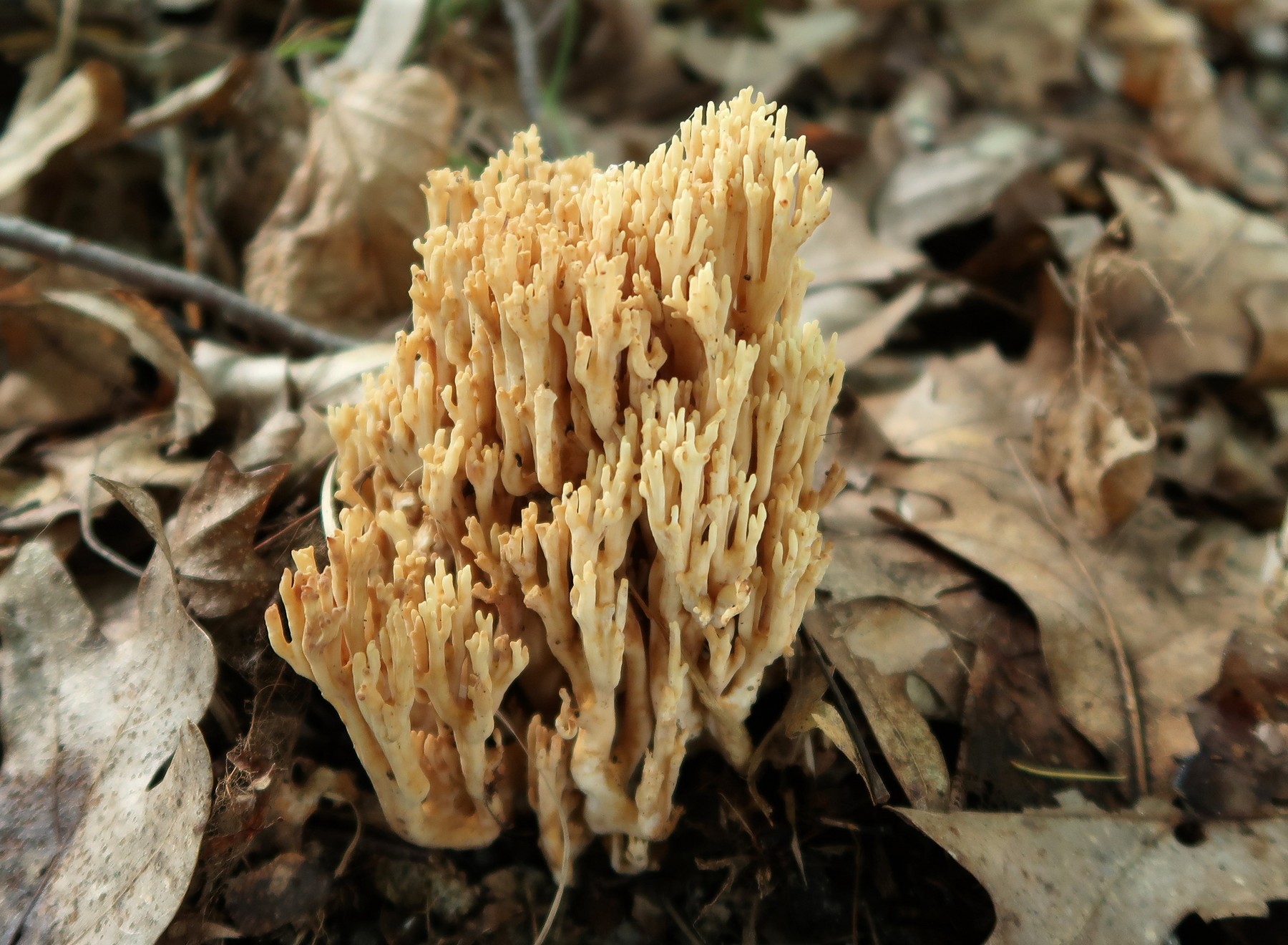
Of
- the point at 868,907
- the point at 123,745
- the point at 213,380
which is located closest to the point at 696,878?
the point at 868,907

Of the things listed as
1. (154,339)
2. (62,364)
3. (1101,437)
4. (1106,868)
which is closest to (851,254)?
(1101,437)

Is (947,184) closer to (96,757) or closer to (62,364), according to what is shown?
(62,364)

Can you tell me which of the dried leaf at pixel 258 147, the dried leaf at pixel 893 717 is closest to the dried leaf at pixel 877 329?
the dried leaf at pixel 893 717

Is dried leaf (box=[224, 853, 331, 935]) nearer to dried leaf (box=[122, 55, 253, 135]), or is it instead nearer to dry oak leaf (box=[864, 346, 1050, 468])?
dry oak leaf (box=[864, 346, 1050, 468])

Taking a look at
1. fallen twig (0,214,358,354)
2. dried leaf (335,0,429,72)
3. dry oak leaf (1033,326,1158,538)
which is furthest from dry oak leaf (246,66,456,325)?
dry oak leaf (1033,326,1158,538)

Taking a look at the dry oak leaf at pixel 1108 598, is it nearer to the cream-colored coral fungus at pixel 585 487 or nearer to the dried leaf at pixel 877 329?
the dried leaf at pixel 877 329

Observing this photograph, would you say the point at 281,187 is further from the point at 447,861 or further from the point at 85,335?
the point at 447,861
